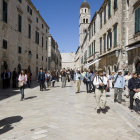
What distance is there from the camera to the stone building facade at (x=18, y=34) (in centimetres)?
1593

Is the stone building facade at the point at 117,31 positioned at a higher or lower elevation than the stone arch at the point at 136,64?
higher

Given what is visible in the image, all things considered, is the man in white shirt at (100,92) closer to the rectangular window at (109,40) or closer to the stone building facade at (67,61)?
the rectangular window at (109,40)

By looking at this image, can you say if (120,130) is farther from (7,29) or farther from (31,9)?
(31,9)

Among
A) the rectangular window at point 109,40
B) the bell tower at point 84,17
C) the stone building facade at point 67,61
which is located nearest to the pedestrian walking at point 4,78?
the rectangular window at point 109,40

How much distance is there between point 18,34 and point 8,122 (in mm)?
15922

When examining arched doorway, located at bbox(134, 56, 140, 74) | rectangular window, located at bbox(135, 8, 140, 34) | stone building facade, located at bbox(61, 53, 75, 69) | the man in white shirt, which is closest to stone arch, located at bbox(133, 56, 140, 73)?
arched doorway, located at bbox(134, 56, 140, 74)

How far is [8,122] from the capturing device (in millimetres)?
5188

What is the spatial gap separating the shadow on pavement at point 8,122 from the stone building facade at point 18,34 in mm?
10820

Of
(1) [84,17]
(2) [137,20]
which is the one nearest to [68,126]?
(2) [137,20]

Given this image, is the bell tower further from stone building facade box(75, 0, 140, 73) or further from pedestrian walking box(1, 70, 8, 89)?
pedestrian walking box(1, 70, 8, 89)

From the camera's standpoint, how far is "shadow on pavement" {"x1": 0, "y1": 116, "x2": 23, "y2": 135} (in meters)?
4.59

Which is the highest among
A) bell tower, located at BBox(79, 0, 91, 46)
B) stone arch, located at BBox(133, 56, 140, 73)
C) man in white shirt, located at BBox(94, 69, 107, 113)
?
bell tower, located at BBox(79, 0, 91, 46)

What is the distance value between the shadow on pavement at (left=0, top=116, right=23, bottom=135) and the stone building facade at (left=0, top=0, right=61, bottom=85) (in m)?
10.8

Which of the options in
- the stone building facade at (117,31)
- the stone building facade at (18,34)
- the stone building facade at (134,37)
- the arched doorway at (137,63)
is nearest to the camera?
the stone building facade at (134,37)
